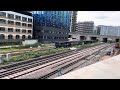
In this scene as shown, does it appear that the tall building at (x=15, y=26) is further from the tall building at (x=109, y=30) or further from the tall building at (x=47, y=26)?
the tall building at (x=109, y=30)

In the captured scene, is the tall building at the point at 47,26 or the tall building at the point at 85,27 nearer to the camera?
the tall building at the point at 47,26

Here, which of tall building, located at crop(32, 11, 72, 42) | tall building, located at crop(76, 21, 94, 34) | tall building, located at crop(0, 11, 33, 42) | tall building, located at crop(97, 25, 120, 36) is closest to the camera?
tall building, located at crop(0, 11, 33, 42)

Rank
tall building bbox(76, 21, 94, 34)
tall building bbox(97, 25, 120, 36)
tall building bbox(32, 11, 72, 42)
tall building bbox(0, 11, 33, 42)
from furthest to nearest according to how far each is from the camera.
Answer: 1. tall building bbox(97, 25, 120, 36)
2. tall building bbox(76, 21, 94, 34)
3. tall building bbox(32, 11, 72, 42)
4. tall building bbox(0, 11, 33, 42)

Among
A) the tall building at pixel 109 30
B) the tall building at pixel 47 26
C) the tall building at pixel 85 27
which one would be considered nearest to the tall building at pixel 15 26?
the tall building at pixel 47 26

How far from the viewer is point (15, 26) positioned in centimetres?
2761

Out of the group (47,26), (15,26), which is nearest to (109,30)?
(47,26)

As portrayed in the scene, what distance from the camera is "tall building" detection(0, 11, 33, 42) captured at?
24891 millimetres

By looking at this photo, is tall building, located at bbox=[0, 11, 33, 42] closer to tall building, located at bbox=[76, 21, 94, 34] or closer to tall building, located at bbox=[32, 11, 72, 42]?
tall building, located at bbox=[32, 11, 72, 42]

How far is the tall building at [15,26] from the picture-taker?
980 inches

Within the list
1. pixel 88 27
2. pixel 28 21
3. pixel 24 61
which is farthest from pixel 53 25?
pixel 88 27

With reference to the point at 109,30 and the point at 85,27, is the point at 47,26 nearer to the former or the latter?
the point at 85,27

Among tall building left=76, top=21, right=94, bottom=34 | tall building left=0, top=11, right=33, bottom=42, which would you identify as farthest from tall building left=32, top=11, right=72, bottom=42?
tall building left=76, top=21, right=94, bottom=34

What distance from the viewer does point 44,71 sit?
42.6ft
